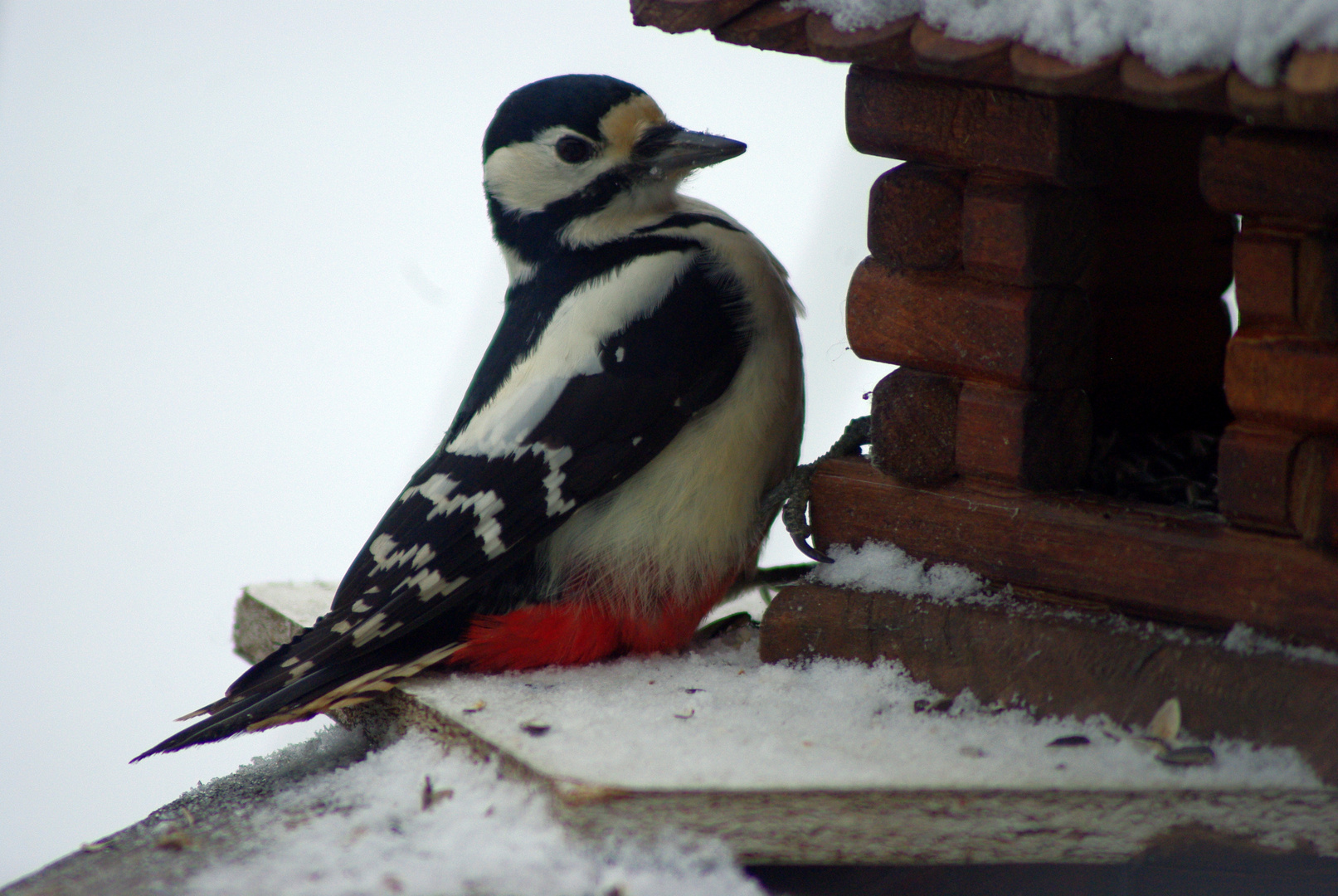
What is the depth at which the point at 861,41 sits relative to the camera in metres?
1.29

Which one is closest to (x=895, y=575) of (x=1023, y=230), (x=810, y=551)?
(x=810, y=551)

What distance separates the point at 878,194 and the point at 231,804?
1111 millimetres

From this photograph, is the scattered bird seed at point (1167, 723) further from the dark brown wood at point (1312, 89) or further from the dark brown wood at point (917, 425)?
the dark brown wood at point (1312, 89)

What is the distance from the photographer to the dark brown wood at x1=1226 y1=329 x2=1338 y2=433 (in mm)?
1250

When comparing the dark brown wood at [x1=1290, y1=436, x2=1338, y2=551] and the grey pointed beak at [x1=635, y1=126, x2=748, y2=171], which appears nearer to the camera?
the dark brown wood at [x1=1290, y1=436, x2=1338, y2=551]

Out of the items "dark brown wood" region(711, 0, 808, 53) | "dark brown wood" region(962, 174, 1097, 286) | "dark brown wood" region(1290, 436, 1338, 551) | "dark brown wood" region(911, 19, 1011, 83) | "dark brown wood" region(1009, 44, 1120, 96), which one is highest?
"dark brown wood" region(711, 0, 808, 53)

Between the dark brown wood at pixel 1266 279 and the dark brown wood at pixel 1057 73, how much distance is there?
27cm

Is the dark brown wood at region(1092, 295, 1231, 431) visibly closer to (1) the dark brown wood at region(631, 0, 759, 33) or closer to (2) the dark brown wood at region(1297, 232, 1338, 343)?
(2) the dark brown wood at region(1297, 232, 1338, 343)

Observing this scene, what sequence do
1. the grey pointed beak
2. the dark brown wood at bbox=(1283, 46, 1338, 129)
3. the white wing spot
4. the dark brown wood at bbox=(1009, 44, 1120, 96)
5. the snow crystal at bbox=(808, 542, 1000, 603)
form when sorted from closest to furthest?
the dark brown wood at bbox=(1283, 46, 1338, 129) < the dark brown wood at bbox=(1009, 44, 1120, 96) < the snow crystal at bbox=(808, 542, 1000, 603) < the white wing spot < the grey pointed beak

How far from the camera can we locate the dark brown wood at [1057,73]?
112 centimetres

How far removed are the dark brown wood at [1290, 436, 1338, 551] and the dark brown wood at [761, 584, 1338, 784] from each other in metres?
0.14

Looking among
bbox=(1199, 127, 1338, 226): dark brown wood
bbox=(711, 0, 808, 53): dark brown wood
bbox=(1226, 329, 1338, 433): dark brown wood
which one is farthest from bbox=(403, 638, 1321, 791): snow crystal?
bbox=(711, 0, 808, 53): dark brown wood

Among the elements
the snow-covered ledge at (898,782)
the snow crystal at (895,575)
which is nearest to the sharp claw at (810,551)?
the snow crystal at (895,575)

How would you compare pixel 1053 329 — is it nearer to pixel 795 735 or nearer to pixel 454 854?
pixel 795 735
